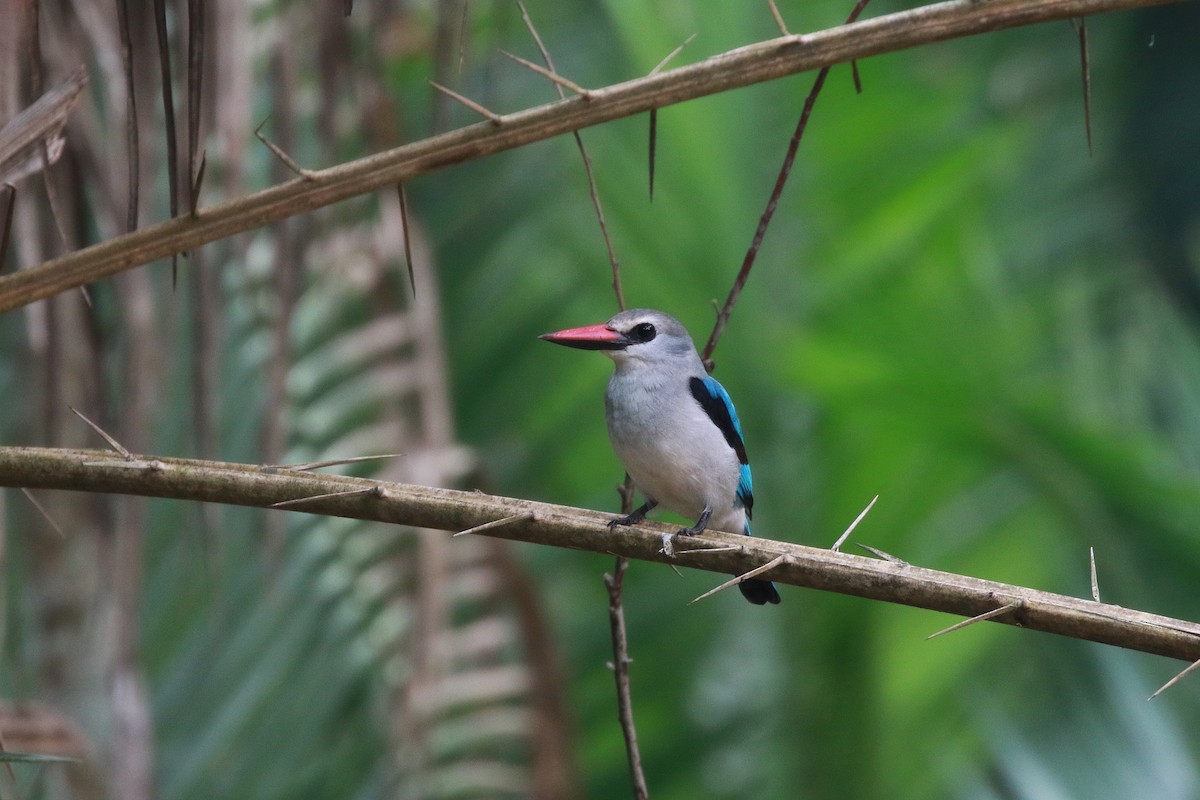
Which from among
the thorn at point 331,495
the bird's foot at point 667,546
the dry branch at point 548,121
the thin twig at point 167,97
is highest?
the thin twig at point 167,97

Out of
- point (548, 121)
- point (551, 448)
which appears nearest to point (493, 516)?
point (548, 121)

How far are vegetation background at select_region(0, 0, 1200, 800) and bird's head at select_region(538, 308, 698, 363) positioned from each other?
18.8 inches

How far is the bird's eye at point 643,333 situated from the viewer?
4.26 m

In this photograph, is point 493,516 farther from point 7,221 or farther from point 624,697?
point 7,221

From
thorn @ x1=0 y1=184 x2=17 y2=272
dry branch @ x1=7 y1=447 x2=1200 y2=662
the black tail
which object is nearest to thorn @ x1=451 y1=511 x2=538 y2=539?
dry branch @ x1=7 y1=447 x2=1200 y2=662

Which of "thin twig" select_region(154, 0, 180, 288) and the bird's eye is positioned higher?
"thin twig" select_region(154, 0, 180, 288)

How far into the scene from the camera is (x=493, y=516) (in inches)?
92.8

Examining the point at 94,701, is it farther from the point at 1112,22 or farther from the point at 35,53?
the point at 1112,22

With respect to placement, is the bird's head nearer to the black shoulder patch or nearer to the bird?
the bird

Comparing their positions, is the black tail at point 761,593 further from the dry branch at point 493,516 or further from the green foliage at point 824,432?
the dry branch at point 493,516

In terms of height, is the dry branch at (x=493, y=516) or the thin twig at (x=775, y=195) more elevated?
the thin twig at (x=775, y=195)

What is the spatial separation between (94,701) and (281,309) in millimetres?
1814

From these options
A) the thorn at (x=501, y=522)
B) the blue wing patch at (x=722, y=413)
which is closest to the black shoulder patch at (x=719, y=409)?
the blue wing patch at (x=722, y=413)

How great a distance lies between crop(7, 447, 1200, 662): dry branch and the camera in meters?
2.12
